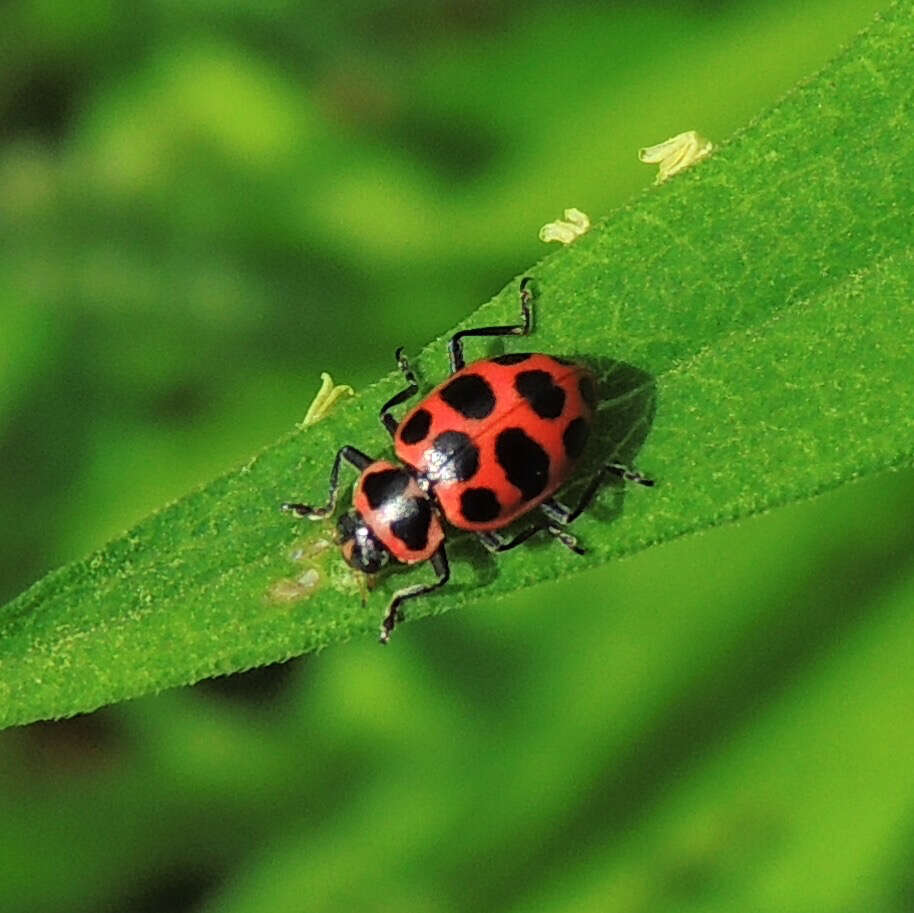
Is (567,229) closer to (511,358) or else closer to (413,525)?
(511,358)

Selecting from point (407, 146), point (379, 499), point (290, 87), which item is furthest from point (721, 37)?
point (379, 499)

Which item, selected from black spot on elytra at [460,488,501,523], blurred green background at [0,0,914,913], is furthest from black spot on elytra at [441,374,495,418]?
blurred green background at [0,0,914,913]

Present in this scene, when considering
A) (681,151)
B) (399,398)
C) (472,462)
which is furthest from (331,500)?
(681,151)

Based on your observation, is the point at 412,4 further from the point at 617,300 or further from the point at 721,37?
the point at 617,300

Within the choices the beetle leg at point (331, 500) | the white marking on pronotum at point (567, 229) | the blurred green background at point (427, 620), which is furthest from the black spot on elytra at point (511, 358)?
the blurred green background at point (427, 620)

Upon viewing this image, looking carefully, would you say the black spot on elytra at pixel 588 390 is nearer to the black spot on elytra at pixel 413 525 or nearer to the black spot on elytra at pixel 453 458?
the black spot on elytra at pixel 453 458
